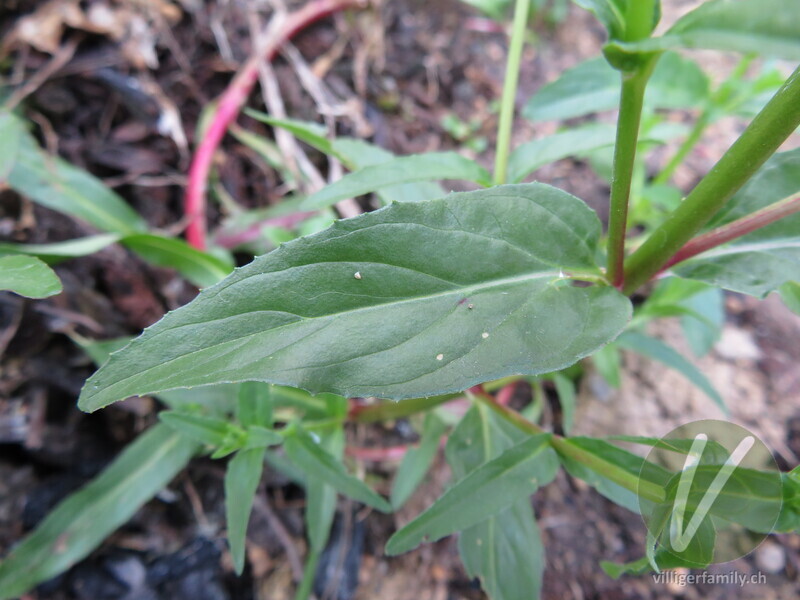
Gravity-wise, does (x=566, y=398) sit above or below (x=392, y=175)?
below

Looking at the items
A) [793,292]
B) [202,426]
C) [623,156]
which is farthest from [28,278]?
[793,292]

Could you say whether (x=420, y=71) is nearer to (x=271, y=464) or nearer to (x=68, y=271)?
(x=68, y=271)

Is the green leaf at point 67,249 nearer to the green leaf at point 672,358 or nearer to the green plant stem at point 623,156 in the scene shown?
the green plant stem at point 623,156

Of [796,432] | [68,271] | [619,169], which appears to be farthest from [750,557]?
[68,271]

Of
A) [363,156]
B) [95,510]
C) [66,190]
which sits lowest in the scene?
[95,510]

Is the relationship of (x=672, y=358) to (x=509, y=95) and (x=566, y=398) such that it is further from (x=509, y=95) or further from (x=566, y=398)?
(x=509, y=95)

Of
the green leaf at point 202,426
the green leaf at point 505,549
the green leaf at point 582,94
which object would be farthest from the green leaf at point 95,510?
the green leaf at point 582,94
